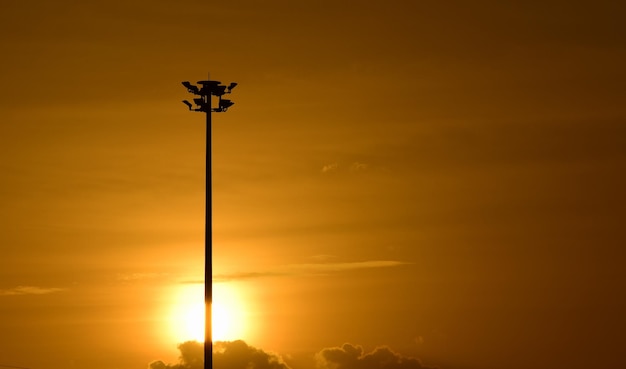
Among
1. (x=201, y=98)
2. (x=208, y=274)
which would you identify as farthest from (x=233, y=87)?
(x=208, y=274)

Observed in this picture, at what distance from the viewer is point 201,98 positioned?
392 ft

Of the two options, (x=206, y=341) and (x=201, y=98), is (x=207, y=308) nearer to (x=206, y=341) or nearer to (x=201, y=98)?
(x=206, y=341)

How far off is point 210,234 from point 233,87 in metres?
7.99

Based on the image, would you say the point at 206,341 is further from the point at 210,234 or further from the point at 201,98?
the point at 201,98

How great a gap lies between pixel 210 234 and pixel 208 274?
217 centimetres

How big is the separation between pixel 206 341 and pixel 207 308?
66.7 inches

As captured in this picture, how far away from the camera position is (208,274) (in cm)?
11650

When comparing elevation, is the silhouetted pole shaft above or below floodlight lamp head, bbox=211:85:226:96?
below

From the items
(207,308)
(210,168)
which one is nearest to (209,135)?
(210,168)

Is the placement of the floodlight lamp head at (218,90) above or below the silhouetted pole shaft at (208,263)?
above

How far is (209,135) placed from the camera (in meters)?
118

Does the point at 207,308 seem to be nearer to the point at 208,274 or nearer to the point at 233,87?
the point at 208,274

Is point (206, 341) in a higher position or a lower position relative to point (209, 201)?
lower

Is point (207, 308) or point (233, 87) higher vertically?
point (233, 87)
